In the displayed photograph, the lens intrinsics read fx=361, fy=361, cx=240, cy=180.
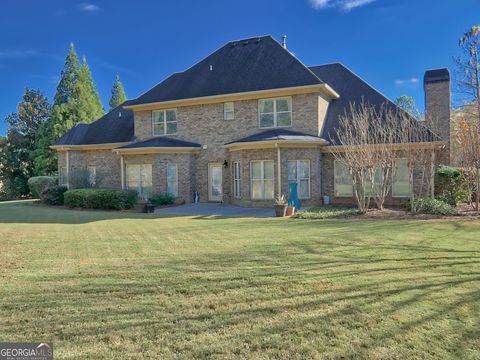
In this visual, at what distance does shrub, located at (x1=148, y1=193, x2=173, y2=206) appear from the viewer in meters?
20.1

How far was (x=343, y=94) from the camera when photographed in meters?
22.0

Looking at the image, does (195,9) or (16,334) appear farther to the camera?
(195,9)

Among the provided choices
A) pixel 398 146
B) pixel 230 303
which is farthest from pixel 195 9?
pixel 230 303

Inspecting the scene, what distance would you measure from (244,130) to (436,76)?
10970mm

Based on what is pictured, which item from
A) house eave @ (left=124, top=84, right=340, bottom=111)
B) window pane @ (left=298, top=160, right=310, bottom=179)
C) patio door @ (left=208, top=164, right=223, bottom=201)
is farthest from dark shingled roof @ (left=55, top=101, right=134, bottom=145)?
window pane @ (left=298, top=160, right=310, bottom=179)

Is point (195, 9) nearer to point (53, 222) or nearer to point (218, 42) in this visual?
point (218, 42)

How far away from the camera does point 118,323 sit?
4.26 metres

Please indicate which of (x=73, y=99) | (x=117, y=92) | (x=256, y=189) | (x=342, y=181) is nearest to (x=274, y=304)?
(x=256, y=189)

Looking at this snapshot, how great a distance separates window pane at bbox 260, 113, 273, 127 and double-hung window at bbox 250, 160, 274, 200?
2793 millimetres

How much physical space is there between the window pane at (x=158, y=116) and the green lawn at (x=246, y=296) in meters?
15.1

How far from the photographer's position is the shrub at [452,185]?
16.8m

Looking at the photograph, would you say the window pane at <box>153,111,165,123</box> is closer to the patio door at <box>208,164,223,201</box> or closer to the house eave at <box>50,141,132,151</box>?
the house eave at <box>50,141,132,151</box>

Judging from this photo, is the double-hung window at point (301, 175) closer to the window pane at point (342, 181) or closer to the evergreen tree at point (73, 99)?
the window pane at point (342, 181)

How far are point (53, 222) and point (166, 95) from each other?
12209 millimetres
